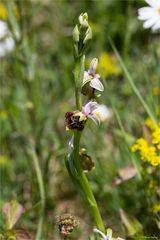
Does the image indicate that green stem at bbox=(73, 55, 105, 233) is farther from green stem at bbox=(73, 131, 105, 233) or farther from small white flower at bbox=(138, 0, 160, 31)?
small white flower at bbox=(138, 0, 160, 31)

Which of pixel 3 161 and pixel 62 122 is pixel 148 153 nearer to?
pixel 3 161

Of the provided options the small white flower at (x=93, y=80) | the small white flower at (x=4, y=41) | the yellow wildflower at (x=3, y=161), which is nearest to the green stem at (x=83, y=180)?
the small white flower at (x=93, y=80)

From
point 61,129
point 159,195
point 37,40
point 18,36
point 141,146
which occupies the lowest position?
point 159,195

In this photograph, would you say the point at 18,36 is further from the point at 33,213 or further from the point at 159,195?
the point at 159,195

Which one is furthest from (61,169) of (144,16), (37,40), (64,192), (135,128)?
(37,40)

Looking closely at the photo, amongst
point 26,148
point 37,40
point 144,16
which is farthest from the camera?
point 37,40

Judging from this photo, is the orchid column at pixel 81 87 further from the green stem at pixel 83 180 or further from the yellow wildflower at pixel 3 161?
the yellow wildflower at pixel 3 161

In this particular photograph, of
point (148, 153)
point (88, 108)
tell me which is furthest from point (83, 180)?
point (148, 153)
